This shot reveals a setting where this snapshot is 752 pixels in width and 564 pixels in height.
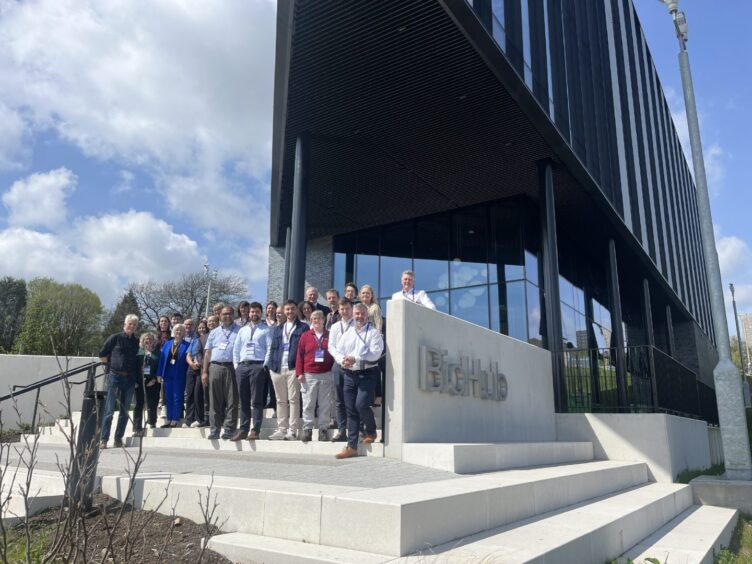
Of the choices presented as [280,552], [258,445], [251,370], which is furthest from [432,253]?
[280,552]

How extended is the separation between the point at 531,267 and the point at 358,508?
13685 millimetres

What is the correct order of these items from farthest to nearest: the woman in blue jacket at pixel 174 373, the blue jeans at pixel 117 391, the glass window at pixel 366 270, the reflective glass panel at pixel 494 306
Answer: the glass window at pixel 366 270 < the reflective glass panel at pixel 494 306 < the woman in blue jacket at pixel 174 373 < the blue jeans at pixel 117 391

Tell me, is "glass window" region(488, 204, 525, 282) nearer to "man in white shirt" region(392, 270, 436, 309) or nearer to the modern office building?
the modern office building

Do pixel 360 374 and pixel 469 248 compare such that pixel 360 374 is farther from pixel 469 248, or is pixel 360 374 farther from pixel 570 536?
pixel 469 248

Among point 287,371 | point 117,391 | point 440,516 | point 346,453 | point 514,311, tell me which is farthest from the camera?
point 514,311

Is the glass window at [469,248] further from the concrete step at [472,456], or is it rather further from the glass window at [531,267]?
the concrete step at [472,456]

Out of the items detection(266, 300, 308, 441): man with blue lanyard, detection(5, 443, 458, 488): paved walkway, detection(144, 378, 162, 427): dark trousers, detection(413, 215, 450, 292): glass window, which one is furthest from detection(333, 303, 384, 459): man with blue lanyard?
detection(413, 215, 450, 292): glass window

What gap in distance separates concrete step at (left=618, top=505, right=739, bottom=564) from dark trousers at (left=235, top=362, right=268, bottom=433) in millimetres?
4994

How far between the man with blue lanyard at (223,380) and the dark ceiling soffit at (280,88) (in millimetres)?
5252

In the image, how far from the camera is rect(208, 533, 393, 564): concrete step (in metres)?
3.54

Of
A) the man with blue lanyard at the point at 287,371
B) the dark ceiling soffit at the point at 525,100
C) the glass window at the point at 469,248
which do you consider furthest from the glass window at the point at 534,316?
the man with blue lanyard at the point at 287,371

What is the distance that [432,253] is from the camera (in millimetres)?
18547

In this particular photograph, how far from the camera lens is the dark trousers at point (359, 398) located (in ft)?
23.3

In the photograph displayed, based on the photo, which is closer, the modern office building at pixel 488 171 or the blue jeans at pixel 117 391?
the blue jeans at pixel 117 391
